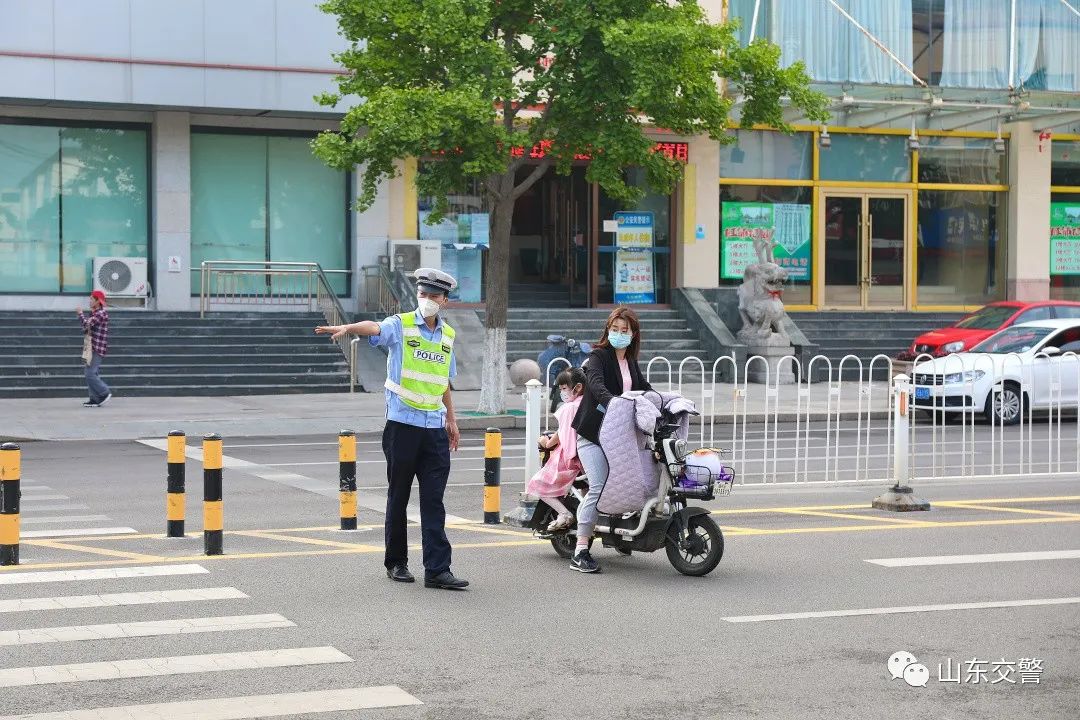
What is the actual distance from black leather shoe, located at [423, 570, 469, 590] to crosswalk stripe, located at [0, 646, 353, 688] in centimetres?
174

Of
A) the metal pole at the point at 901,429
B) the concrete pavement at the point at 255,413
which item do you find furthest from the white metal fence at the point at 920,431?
the concrete pavement at the point at 255,413

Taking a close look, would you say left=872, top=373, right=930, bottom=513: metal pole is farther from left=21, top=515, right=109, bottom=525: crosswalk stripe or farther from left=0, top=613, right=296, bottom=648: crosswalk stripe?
left=21, top=515, right=109, bottom=525: crosswalk stripe

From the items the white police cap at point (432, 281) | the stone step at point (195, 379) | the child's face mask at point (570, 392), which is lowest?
the stone step at point (195, 379)

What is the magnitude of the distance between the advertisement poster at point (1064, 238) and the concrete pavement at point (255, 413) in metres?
11.4

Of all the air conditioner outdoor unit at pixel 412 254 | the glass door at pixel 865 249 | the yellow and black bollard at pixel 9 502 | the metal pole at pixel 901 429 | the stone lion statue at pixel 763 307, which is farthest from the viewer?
the glass door at pixel 865 249

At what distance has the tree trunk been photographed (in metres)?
22.9

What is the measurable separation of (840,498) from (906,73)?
66.9 feet

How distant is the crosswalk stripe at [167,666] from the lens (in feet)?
23.0

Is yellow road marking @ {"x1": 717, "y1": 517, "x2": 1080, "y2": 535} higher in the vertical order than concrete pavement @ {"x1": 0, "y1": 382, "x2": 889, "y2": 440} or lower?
lower

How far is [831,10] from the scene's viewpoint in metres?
32.0

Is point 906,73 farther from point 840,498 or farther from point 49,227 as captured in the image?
point 840,498

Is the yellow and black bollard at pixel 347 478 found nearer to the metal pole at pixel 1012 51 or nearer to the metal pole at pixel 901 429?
the metal pole at pixel 901 429

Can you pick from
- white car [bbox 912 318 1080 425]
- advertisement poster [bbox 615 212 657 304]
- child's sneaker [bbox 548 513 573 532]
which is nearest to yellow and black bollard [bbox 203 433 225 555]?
child's sneaker [bbox 548 513 573 532]

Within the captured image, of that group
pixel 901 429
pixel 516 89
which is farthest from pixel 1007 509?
pixel 516 89
